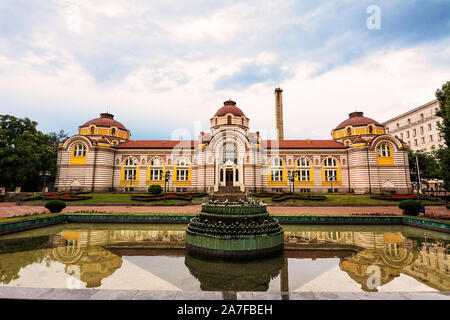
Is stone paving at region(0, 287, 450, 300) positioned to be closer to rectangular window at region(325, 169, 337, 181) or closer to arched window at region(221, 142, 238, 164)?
arched window at region(221, 142, 238, 164)

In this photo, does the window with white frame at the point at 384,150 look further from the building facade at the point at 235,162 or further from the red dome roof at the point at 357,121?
the red dome roof at the point at 357,121

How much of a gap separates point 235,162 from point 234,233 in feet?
112

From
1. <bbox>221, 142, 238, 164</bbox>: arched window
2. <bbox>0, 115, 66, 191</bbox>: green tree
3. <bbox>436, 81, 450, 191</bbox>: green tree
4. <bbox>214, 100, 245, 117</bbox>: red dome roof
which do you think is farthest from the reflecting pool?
<bbox>214, 100, 245, 117</bbox>: red dome roof

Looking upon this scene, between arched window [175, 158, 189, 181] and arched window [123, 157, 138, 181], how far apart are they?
27.3 feet

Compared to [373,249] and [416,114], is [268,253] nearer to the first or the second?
[373,249]

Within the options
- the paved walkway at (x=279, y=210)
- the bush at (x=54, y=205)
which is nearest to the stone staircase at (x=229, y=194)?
the paved walkway at (x=279, y=210)

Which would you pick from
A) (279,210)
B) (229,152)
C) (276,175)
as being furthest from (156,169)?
(279,210)

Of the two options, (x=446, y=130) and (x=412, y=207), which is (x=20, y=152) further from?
(x=446, y=130)

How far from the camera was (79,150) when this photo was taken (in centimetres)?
4372

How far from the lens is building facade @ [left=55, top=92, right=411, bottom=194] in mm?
41969

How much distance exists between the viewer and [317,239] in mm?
12195

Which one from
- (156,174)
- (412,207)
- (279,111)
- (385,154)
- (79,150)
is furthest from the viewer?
(279,111)

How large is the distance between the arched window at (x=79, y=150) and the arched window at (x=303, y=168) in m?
40.7
